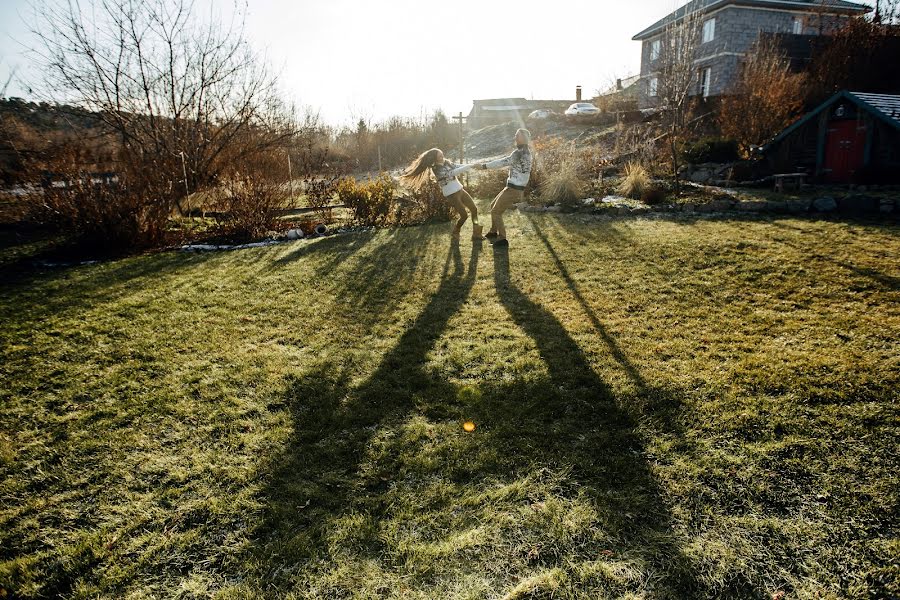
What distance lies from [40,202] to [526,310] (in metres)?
10.6

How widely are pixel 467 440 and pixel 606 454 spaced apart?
0.96 m

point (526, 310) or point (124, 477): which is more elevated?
point (526, 310)

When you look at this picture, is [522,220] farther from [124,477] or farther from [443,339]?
[124,477]

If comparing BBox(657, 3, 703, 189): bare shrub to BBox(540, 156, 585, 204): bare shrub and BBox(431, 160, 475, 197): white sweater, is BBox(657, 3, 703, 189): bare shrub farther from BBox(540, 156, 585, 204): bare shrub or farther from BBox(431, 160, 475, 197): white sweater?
BBox(431, 160, 475, 197): white sweater

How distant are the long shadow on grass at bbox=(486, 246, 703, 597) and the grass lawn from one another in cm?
2

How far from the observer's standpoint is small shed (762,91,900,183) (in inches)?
436

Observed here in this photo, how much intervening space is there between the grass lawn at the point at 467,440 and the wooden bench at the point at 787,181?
6700 mm

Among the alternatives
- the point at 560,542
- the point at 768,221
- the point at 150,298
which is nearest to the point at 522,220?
the point at 768,221

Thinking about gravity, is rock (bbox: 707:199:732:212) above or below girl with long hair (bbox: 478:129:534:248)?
below

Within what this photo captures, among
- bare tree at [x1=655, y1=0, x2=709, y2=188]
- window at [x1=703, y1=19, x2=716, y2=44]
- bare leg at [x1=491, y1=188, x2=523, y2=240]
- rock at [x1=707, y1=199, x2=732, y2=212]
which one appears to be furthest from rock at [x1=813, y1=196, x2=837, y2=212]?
window at [x1=703, y1=19, x2=716, y2=44]

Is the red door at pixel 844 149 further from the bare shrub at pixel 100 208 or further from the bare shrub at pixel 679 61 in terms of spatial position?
the bare shrub at pixel 100 208

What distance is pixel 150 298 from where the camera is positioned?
6.11 metres

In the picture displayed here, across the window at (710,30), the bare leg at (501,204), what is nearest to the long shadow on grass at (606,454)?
the bare leg at (501,204)

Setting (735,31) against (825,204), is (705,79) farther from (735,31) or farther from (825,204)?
(825,204)
